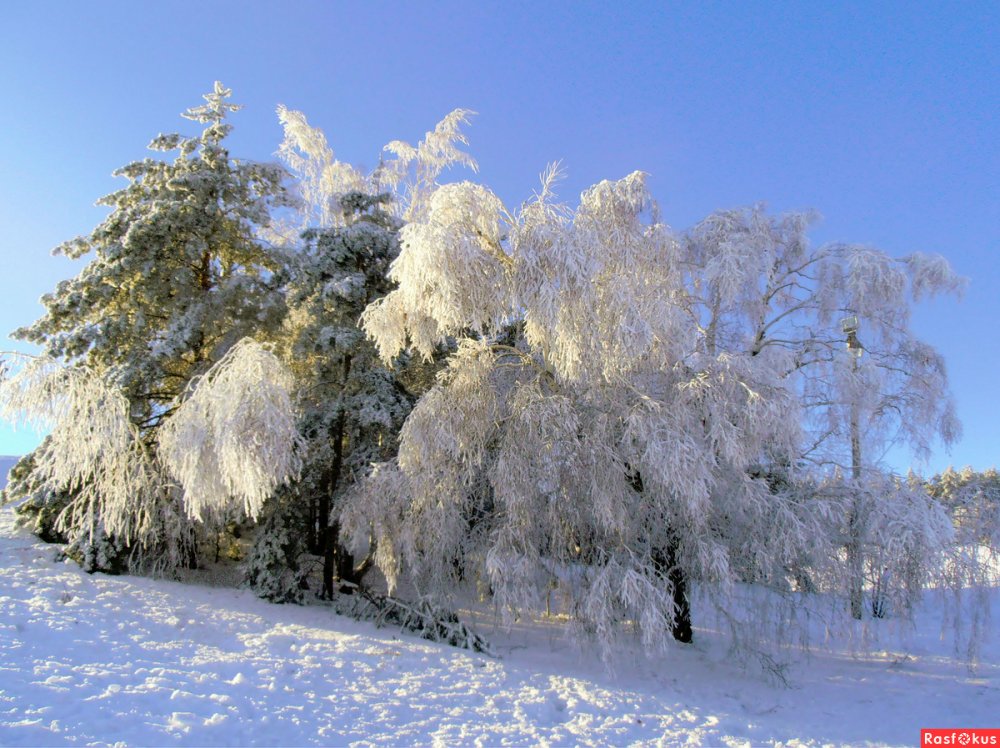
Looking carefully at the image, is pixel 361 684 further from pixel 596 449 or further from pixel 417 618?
pixel 596 449

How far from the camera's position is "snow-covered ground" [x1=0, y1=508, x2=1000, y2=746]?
4410 mm

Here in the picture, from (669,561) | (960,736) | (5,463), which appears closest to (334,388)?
(669,561)

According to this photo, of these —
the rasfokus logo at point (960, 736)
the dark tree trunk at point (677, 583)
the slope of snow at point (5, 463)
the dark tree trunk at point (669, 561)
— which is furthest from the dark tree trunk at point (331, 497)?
the slope of snow at point (5, 463)

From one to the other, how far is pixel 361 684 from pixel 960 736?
6.12 meters

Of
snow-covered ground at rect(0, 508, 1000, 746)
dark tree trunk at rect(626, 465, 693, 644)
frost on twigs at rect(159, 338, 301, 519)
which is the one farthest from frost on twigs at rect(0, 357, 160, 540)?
dark tree trunk at rect(626, 465, 693, 644)

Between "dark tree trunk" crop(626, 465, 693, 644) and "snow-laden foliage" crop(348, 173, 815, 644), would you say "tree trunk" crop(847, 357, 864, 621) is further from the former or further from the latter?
Answer: "dark tree trunk" crop(626, 465, 693, 644)

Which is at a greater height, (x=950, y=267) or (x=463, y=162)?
(x=463, y=162)

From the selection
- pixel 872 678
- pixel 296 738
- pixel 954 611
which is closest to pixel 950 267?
pixel 954 611

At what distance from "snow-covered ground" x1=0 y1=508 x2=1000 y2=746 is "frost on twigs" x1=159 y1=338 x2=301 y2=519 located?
1.64m

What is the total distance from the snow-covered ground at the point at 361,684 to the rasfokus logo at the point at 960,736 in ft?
0.38

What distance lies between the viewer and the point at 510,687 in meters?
6.14

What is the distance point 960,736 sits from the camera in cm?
611

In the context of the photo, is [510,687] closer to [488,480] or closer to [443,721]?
[443,721]

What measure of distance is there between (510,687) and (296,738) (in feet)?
8.00
